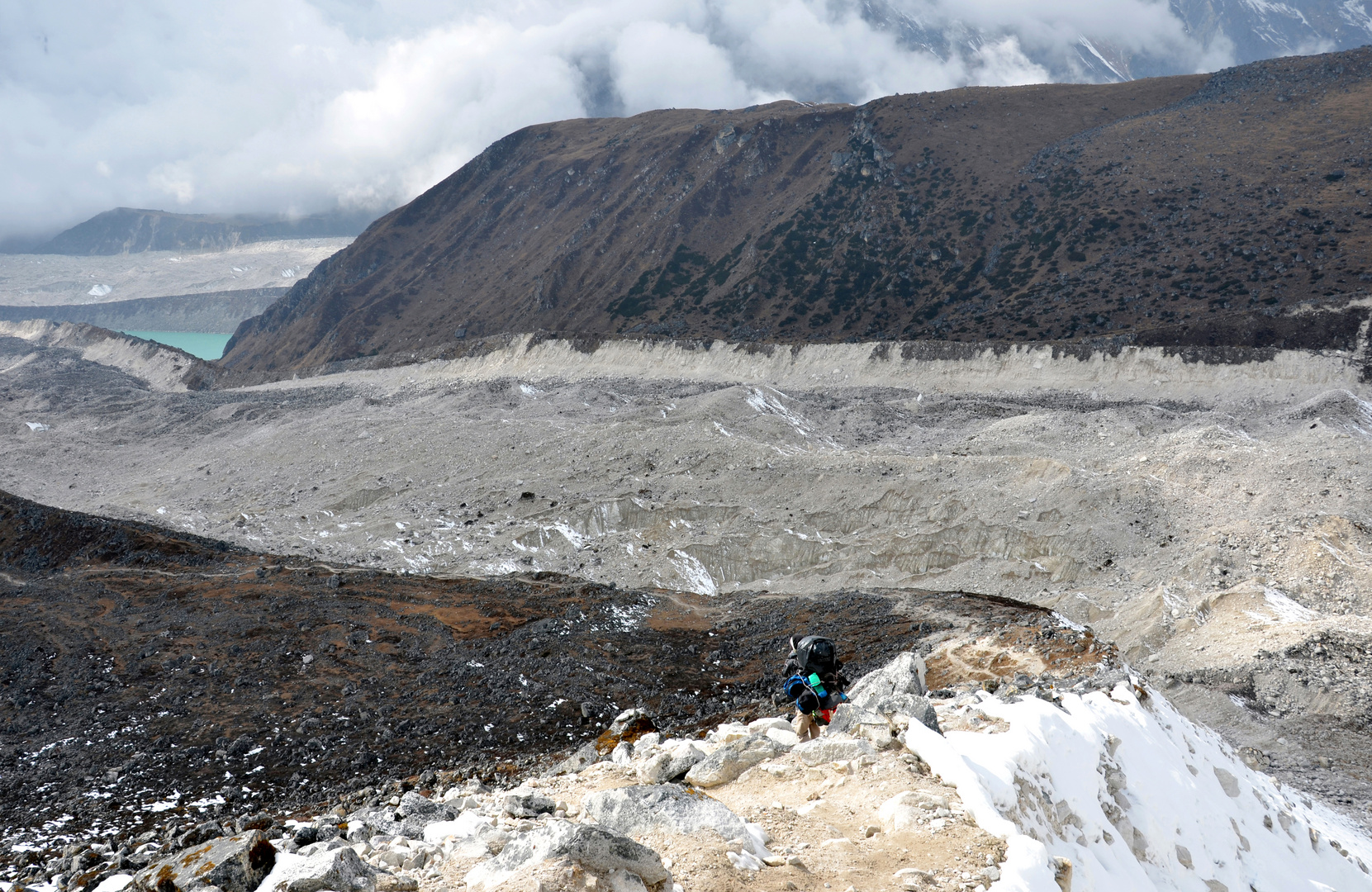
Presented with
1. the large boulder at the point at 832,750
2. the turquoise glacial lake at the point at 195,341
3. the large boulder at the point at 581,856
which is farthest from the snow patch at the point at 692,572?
the turquoise glacial lake at the point at 195,341

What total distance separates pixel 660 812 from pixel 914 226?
79.8 metres

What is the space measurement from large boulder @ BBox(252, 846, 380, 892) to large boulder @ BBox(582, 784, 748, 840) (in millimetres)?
1826

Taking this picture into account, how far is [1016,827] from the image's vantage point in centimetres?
654

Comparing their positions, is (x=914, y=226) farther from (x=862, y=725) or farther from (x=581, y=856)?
(x=581, y=856)

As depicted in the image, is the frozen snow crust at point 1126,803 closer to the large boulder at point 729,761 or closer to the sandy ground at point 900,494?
the large boulder at point 729,761

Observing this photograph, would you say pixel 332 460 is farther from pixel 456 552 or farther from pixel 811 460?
pixel 811 460

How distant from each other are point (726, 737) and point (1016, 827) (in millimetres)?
3613

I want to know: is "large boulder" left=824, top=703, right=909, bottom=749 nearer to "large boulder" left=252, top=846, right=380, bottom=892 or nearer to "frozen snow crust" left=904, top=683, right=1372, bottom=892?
"frozen snow crust" left=904, top=683, right=1372, bottom=892

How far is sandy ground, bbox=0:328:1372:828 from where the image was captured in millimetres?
20641

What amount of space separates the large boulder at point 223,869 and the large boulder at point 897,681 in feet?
21.1

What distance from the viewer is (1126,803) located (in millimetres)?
8453

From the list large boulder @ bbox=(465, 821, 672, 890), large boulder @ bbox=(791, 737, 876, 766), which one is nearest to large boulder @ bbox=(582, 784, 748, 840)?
large boulder @ bbox=(465, 821, 672, 890)

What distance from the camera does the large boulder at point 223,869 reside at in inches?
225

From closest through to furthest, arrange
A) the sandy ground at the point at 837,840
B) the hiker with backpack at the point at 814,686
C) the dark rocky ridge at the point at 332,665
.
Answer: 1. the sandy ground at the point at 837,840
2. the hiker with backpack at the point at 814,686
3. the dark rocky ridge at the point at 332,665
